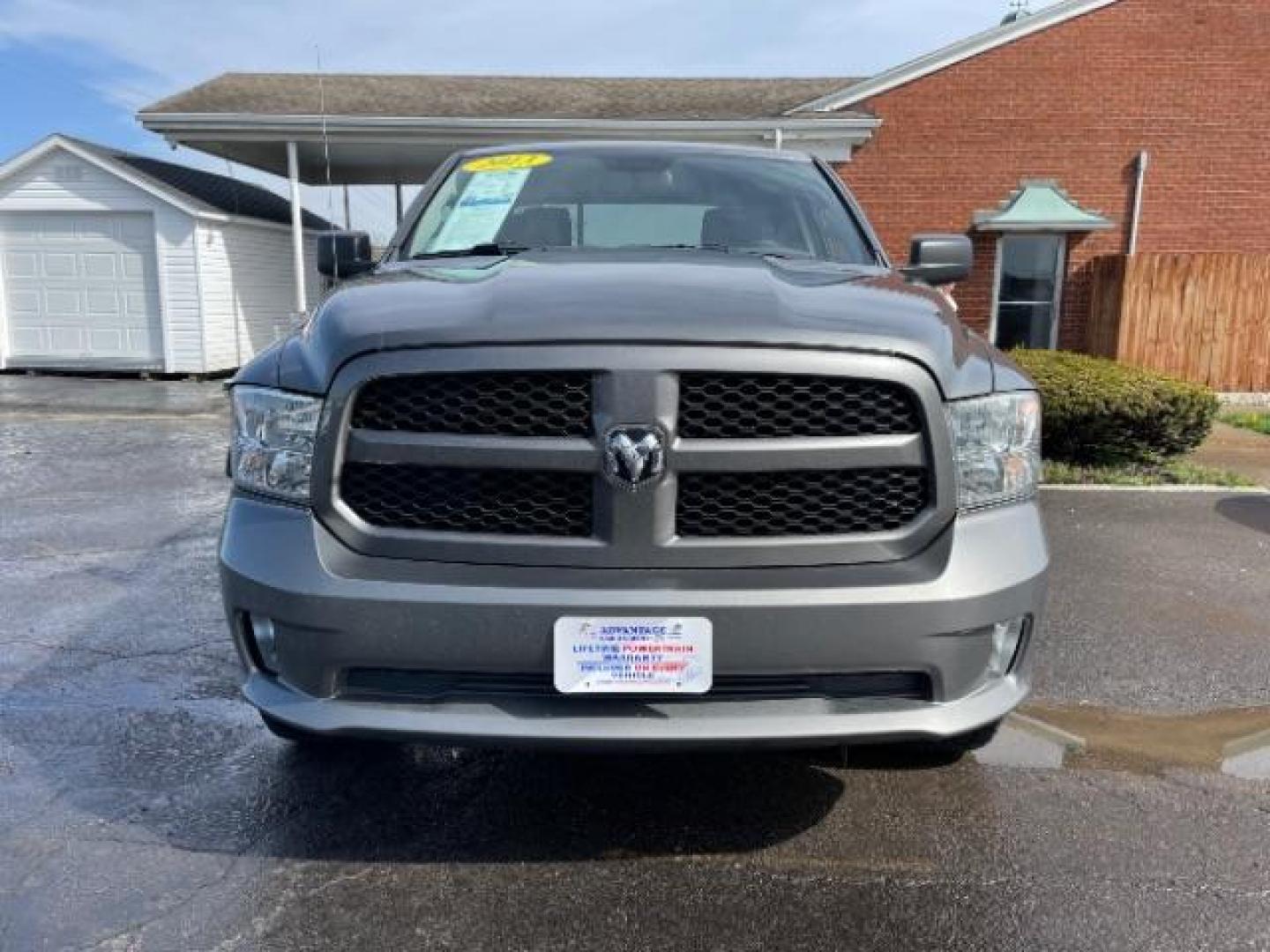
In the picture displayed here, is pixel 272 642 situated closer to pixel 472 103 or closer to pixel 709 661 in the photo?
pixel 709 661

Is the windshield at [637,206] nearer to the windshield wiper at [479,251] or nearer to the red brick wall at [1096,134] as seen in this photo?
the windshield wiper at [479,251]

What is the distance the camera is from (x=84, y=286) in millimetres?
15305

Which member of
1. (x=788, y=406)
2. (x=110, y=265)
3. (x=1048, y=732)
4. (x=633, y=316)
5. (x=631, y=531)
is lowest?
(x=1048, y=732)

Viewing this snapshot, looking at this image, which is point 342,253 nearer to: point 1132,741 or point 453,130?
point 1132,741

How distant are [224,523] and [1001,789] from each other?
91.4 inches

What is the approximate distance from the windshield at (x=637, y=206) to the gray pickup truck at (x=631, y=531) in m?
1.27

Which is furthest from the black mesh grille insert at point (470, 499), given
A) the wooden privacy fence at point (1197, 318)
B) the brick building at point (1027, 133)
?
the wooden privacy fence at point (1197, 318)

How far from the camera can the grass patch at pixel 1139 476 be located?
7562mm

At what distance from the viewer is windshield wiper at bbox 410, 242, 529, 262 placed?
3.33m

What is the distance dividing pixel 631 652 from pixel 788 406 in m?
0.64

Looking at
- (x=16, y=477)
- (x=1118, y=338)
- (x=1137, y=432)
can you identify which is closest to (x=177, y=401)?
(x=16, y=477)

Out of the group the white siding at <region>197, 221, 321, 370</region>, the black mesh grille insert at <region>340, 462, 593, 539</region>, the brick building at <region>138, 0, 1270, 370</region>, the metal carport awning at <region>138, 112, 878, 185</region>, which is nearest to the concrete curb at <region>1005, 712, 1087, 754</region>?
the black mesh grille insert at <region>340, 462, 593, 539</region>

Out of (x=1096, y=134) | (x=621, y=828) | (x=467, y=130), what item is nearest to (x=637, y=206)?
(x=621, y=828)

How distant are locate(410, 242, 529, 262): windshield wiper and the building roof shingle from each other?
34.6ft
